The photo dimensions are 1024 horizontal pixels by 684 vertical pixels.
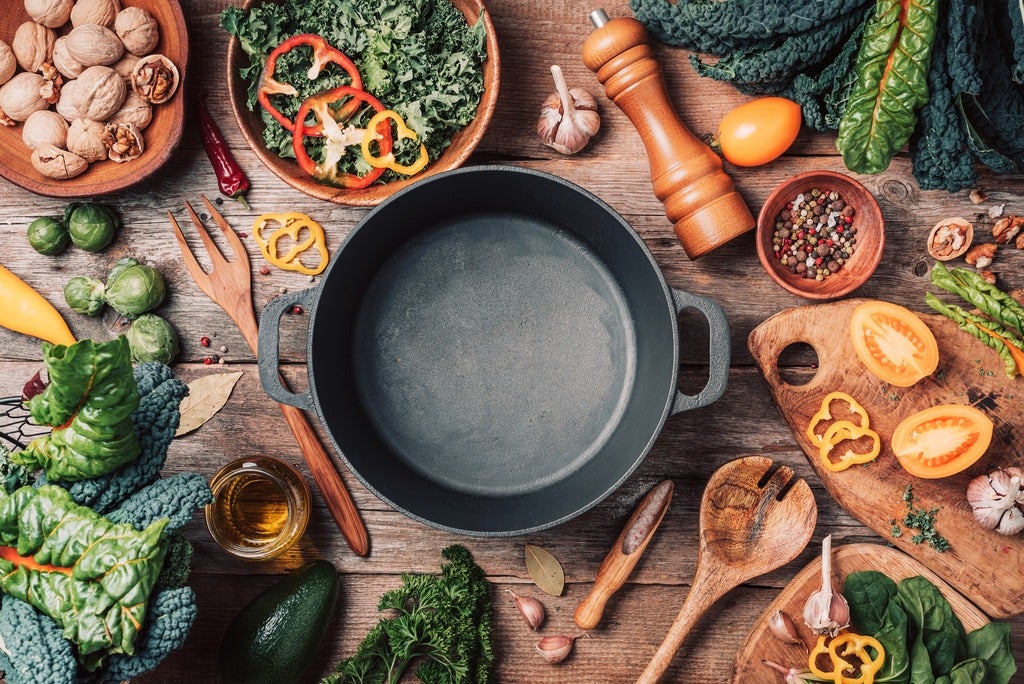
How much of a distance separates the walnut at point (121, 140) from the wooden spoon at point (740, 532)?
1.30 meters

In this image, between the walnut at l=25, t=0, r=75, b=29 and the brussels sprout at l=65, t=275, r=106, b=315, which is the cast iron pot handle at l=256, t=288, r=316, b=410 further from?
the walnut at l=25, t=0, r=75, b=29

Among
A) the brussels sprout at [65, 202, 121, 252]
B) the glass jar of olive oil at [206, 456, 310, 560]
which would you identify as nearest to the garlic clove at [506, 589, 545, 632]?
the glass jar of olive oil at [206, 456, 310, 560]

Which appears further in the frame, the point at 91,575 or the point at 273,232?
the point at 273,232

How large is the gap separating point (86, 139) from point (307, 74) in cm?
43

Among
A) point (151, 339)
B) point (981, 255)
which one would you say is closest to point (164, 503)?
point (151, 339)

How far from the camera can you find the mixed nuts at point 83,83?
148 centimetres

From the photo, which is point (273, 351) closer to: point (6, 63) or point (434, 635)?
point (434, 635)

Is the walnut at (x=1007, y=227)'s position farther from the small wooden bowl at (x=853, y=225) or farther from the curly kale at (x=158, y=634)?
the curly kale at (x=158, y=634)

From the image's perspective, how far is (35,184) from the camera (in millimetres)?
1476

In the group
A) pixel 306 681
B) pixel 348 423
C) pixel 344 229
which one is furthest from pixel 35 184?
pixel 306 681

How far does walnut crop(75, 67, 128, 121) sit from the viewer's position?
1.48 metres

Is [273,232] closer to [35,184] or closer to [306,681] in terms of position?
[35,184]

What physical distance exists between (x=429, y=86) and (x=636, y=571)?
1069 millimetres

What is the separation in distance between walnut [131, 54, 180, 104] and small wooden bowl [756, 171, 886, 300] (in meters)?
1.17
